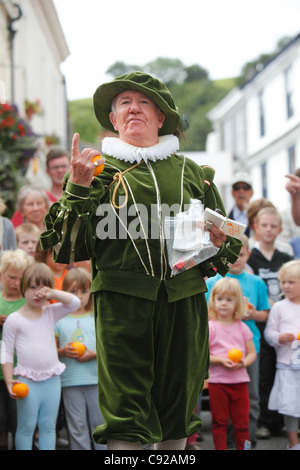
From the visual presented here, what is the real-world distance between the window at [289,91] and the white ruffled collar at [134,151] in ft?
83.6

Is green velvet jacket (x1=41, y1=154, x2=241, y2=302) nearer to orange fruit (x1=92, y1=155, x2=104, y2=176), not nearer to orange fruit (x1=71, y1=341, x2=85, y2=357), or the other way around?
orange fruit (x1=92, y1=155, x2=104, y2=176)

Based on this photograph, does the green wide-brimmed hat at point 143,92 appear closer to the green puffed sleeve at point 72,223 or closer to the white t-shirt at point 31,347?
the green puffed sleeve at point 72,223

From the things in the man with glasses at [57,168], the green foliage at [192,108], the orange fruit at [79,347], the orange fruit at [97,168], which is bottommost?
the orange fruit at [79,347]

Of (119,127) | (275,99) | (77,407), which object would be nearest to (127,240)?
(119,127)

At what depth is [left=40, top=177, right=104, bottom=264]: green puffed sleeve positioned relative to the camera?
318 cm

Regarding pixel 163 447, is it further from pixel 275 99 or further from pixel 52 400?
pixel 275 99

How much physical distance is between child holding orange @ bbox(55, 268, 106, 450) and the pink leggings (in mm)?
848

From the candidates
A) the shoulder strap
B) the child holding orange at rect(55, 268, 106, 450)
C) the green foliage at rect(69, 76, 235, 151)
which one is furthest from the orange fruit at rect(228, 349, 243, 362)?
the green foliage at rect(69, 76, 235, 151)

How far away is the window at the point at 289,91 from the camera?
28.1 meters

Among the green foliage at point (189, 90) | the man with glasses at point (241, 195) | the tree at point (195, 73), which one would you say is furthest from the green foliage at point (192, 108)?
the man with glasses at point (241, 195)

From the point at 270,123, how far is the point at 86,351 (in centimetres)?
2707

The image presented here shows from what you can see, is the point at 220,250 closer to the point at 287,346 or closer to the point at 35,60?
the point at 287,346

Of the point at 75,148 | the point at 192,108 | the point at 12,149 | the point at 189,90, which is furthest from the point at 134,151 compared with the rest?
the point at 189,90

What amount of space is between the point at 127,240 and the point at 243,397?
8.36ft
